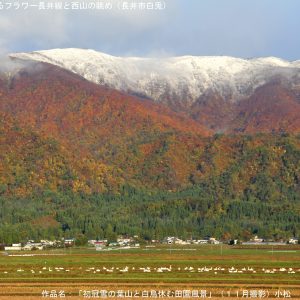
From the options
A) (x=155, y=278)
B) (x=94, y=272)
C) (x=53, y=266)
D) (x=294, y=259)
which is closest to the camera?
(x=155, y=278)

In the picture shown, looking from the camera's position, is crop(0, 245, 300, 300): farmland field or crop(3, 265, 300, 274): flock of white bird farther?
crop(3, 265, 300, 274): flock of white bird

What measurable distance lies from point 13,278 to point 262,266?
125ft

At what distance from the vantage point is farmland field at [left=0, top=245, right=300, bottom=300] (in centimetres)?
9006

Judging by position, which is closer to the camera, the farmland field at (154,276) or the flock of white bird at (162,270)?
the farmland field at (154,276)

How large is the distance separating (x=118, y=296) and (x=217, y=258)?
70.8 meters

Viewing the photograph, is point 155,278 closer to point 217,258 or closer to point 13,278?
point 13,278

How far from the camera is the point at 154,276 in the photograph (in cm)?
11244

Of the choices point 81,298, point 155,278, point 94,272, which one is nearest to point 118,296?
point 81,298

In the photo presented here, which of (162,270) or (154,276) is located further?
(162,270)

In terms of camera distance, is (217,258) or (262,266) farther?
(217,258)

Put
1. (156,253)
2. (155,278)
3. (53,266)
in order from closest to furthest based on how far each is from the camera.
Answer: (155,278)
(53,266)
(156,253)

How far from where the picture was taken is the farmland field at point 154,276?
90.1 metres

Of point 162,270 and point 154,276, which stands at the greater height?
point 154,276

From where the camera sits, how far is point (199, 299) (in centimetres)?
8494
